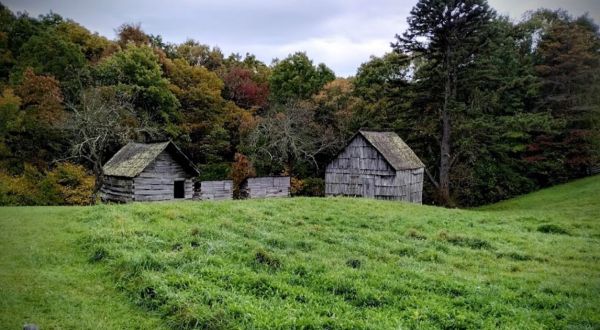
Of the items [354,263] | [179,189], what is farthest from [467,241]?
[179,189]

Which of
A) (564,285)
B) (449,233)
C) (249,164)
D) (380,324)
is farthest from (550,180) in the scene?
(380,324)

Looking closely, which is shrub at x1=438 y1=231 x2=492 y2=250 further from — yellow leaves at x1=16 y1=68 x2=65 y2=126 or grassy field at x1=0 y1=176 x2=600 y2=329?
yellow leaves at x1=16 y1=68 x2=65 y2=126

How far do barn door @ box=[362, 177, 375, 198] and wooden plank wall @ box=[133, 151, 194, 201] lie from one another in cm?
1413

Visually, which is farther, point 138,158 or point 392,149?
point 392,149

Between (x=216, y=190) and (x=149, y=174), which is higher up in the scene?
(x=149, y=174)

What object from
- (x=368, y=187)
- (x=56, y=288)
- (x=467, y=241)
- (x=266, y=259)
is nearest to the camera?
(x=56, y=288)

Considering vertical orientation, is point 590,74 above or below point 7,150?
above

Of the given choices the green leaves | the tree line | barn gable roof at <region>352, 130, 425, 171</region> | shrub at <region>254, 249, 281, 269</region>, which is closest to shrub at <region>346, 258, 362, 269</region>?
shrub at <region>254, 249, 281, 269</region>

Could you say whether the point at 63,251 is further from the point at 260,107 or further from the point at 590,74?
the point at 590,74

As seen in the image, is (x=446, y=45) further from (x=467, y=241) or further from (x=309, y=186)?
(x=467, y=241)

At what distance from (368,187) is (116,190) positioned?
18.8m

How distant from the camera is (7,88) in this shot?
33.7m

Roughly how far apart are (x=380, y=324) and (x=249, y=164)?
3550 cm

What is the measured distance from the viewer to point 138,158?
28.0 metres
